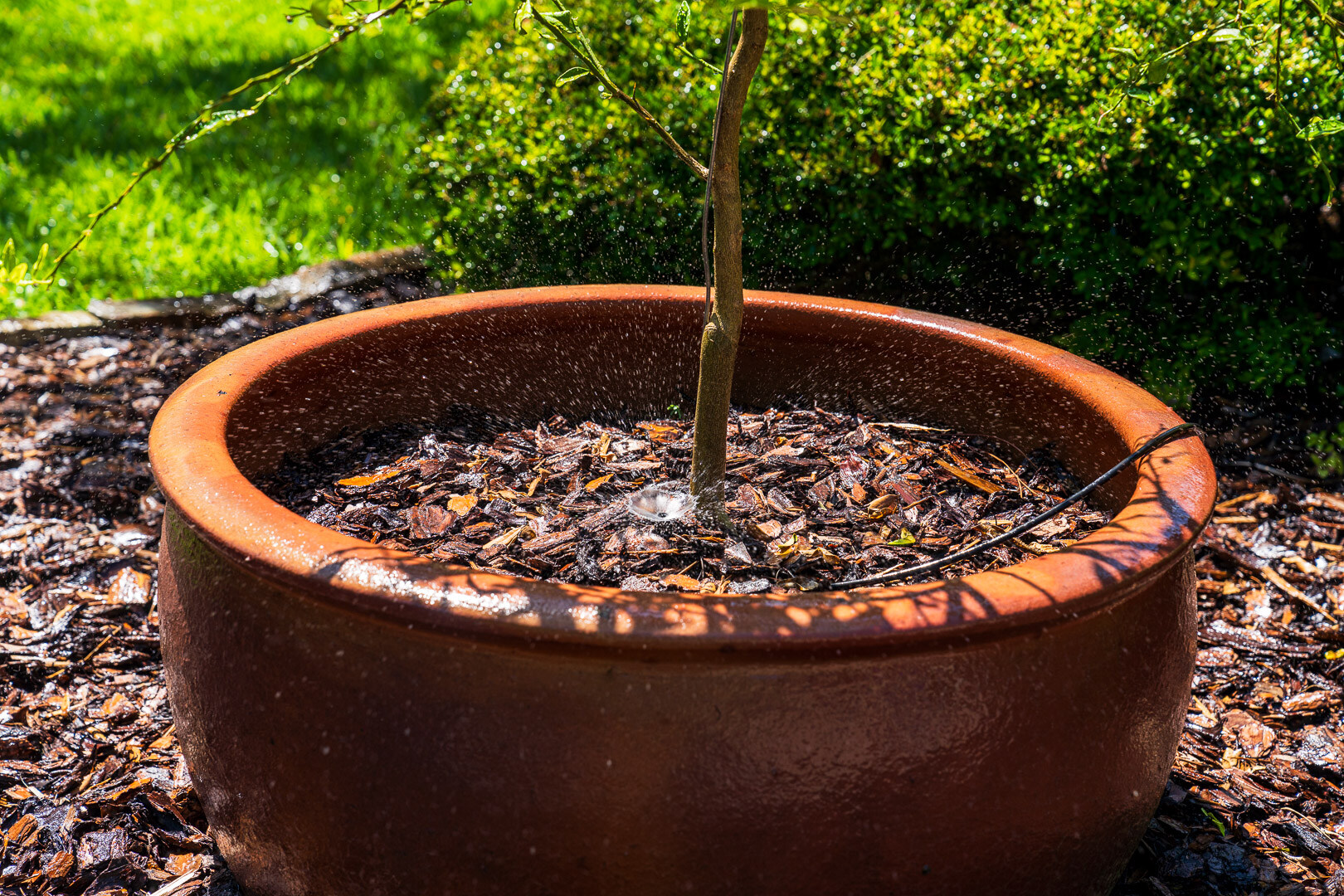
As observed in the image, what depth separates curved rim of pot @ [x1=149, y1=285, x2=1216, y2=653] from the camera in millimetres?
1120

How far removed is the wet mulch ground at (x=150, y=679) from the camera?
1805 mm

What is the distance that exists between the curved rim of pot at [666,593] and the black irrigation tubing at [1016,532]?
27mm

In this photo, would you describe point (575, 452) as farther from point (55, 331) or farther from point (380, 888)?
point (55, 331)

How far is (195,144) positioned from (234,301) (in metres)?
1.89

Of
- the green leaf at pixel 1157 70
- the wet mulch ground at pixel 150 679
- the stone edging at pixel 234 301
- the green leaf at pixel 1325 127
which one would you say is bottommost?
the wet mulch ground at pixel 150 679

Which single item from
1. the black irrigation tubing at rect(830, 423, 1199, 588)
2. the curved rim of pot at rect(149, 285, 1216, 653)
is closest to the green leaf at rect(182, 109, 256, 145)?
the curved rim of pot at rect(149, 285, 1216, 653)

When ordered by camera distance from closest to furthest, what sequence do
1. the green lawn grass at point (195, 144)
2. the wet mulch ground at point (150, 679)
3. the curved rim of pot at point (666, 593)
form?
the curved rim of pot at point (666, 593), the wet mulch ground at point (150, 679), the green lawn grass at point (195, 144)

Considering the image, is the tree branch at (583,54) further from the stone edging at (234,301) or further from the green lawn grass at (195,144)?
the stone edging at (234,301)

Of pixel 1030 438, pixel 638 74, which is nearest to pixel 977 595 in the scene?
pixel 1030 438

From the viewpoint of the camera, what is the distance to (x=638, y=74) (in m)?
3.50

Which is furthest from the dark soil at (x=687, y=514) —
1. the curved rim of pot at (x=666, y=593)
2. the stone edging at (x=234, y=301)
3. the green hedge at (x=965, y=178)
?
the stone edging at (x=234, y=301)

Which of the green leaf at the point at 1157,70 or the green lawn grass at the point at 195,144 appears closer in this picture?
the green leaf at the point at 1157,70

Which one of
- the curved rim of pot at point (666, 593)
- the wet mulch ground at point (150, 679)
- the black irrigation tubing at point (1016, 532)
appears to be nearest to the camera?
the curved rim of pot at point (666, 593)

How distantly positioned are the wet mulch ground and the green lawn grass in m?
0.57
